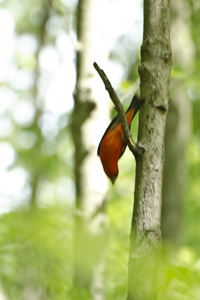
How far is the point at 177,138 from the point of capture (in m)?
5.40

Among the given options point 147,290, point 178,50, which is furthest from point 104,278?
point 178,50

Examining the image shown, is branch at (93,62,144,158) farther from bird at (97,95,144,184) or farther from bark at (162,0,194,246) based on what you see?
bark at (162,0,194,246)

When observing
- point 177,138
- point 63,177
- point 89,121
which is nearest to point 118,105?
point 89,121

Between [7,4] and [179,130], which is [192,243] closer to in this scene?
[179,130]

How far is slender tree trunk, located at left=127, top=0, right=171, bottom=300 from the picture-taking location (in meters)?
1.26

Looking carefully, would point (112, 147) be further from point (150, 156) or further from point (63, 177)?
point (63, 177)

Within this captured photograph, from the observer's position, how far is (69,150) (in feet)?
48.0

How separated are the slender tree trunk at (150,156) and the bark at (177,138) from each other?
3.82 m

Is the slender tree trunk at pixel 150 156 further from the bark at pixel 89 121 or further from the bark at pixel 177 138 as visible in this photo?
the bark at pixel 177 138

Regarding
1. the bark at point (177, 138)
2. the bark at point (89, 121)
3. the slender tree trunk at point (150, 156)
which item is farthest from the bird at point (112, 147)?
the bark at point (177, 138)

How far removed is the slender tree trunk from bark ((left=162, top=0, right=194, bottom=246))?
3816 millimetres

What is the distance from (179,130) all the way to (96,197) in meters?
2.88

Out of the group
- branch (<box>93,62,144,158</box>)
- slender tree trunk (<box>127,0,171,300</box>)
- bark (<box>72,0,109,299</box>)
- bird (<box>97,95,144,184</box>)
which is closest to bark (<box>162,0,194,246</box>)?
bark (<box>72,0,109,299</box>)

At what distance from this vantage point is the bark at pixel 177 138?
5.18m
